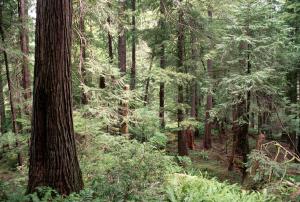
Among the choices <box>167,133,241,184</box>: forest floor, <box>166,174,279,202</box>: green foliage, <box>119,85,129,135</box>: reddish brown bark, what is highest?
<box>119,85,129,135</box>: reddish brown bark

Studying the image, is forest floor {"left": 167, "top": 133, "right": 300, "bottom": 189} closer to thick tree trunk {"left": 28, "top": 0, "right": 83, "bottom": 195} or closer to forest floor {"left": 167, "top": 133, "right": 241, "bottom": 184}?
forest floor {"left": 167, "top": 133, "right": 241, "bottom": 184}

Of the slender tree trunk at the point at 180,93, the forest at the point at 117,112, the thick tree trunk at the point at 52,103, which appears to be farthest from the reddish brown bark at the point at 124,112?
the thick tree trunk at the point at 52,103

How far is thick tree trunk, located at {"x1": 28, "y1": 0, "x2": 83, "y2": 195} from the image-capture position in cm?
510

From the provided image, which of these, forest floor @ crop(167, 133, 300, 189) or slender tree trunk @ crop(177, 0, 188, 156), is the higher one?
slender tree trunk @ crop(177, 0, 188, 156)

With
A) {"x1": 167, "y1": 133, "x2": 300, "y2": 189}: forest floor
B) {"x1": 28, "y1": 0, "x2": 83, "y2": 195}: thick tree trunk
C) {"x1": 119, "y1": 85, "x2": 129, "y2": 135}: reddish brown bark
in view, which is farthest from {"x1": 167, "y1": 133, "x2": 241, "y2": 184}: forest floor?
{"x1": 28, "y1": 0, "x2": 83, "y2": 195}: thick tree trunk

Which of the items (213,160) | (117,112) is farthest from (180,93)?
(213,160)

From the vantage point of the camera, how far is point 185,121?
12914mm

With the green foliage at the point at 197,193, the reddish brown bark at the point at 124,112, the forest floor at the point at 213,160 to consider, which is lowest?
the forest floor at the point at 213,160

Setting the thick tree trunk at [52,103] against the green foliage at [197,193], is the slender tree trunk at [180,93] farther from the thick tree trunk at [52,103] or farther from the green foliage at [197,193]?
the thick tree trunk at [52,103]

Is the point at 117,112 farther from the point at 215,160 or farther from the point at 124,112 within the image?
the point at 215,160

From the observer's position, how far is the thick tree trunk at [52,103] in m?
5.10

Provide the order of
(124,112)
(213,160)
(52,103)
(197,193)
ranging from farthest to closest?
(213,160)
(124,112)
(197,193)
(52,103)

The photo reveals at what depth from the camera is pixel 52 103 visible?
16.9 ft

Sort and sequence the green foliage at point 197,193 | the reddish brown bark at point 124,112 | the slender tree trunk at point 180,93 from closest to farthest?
the green foliage at point 197,193 → the reddish brown bark at point 124,112 → the slender tree trunk at point 180,93
